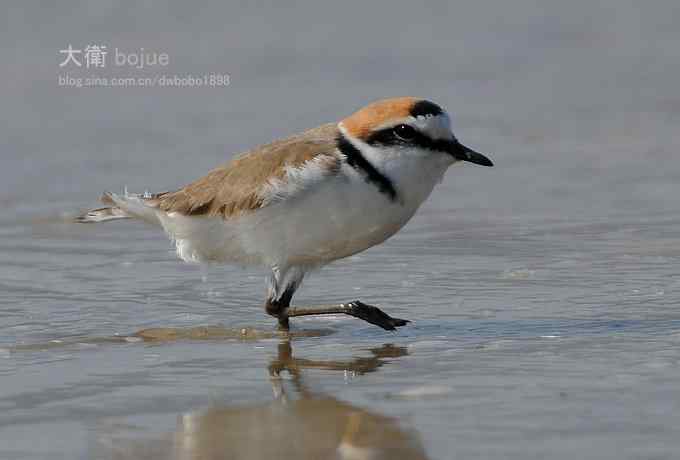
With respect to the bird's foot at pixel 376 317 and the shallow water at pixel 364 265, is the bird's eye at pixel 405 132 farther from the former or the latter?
the shallow water at pixel 364 265

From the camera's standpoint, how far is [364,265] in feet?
24.8

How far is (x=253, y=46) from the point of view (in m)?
14.9

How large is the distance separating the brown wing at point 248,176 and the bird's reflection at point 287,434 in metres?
1.33

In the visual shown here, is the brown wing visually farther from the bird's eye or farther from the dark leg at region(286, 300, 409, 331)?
the dark leg at region(286, 300, 409, 331)

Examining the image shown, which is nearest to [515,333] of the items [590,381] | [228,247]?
[590,381]

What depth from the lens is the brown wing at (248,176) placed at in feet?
19.7

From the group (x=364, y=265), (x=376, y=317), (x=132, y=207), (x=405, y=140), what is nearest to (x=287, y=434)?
(x=376, y=317)

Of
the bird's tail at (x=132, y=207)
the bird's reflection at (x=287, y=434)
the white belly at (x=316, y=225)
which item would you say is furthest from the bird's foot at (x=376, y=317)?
the bird's tail at (x=132, y=207)

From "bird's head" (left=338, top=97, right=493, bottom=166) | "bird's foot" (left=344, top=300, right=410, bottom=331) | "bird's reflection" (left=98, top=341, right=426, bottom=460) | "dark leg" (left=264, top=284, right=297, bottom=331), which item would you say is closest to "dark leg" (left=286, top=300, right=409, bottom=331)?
"bird's foot" (left=344, top=300, right=410, bottom=331)

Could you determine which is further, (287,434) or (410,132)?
(410,132)

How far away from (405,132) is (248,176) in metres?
0.80

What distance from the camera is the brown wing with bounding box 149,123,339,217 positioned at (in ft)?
19.7

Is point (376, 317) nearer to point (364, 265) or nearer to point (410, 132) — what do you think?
point (410, 132)

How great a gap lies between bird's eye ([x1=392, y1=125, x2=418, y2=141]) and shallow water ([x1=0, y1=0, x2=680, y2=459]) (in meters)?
0.88
